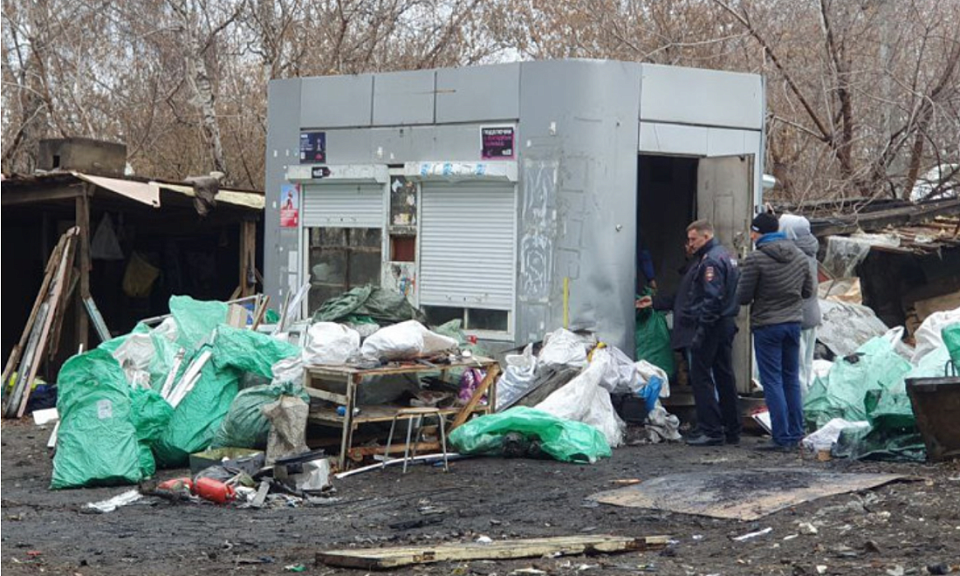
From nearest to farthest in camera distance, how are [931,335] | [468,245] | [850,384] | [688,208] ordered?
1. [850,384]
2. [931,335]
3. [468,245]
4. [688,208]

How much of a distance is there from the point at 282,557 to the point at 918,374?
617cm

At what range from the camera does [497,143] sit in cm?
1276

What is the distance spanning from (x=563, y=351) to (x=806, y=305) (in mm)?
2311

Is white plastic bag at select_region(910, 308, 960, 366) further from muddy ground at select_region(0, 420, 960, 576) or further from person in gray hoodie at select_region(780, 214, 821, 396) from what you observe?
muddy ground at select_region(0, 420, 960, 576)

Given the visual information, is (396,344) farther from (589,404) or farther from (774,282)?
(774,282)

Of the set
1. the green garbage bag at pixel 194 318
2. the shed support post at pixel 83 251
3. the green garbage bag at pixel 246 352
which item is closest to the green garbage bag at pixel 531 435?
the green garbage bag at pixel 246 352

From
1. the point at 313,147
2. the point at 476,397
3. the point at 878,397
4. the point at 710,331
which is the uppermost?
the point at 313,147

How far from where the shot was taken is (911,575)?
236 inches

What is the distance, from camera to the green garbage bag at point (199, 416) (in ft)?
35.2

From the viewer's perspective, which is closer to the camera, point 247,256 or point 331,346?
point 331,346

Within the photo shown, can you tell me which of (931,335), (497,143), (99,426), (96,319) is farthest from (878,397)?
(96,319)

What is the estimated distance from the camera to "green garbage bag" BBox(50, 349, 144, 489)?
32.9 ft

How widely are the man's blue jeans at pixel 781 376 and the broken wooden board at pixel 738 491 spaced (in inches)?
70.9

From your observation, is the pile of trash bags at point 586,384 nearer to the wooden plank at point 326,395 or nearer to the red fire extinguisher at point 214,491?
the wooden plank at point 326,395
